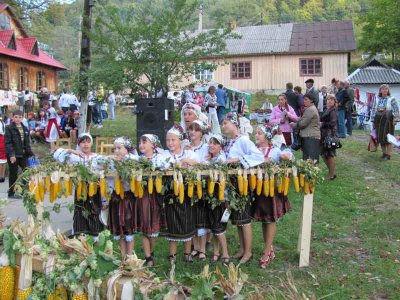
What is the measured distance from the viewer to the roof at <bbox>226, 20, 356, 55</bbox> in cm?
3412

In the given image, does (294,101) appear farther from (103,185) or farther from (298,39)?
(298,39)

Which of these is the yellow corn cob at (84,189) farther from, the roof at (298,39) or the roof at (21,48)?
the roof at (298,39)

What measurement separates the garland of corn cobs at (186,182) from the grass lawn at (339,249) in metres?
0.85

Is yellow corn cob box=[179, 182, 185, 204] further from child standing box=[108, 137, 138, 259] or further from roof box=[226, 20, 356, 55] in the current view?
roof box=[226, 20, 356, 55]

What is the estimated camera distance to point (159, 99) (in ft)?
38.3

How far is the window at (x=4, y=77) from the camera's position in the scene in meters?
29.7

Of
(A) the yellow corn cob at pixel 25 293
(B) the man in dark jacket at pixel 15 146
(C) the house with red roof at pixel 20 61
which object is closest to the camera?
(A) the yellow corn cob at pixel 25 293

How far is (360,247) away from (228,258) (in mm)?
1853

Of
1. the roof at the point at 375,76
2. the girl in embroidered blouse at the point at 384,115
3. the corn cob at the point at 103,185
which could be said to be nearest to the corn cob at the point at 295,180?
the corn cob at the point at 103,185

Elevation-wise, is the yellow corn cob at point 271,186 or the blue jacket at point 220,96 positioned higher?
the blue jacket at point 220,96

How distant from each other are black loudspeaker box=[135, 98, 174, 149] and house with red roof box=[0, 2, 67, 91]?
65.0ft

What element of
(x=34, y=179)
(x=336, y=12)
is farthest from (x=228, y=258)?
(x=336, y=12)

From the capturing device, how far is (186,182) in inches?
191

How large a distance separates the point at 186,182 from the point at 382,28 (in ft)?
100
